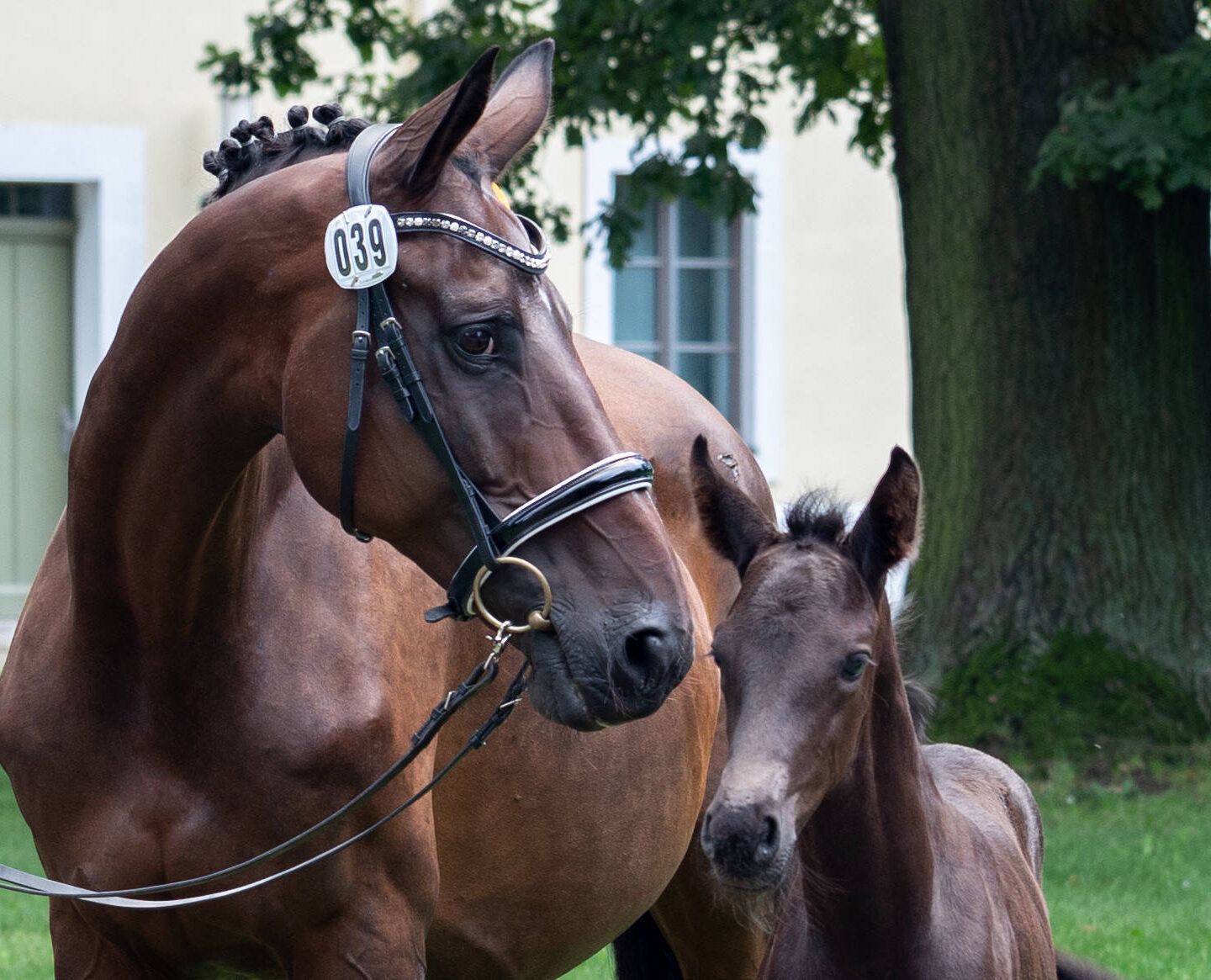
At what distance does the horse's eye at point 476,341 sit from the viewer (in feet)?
7.38

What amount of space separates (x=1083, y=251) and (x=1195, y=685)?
2062mm

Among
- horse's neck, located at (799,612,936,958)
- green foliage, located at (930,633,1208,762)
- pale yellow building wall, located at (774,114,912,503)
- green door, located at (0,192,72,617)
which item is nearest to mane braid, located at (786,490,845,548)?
horse's neck, located at (799,612,936,958)

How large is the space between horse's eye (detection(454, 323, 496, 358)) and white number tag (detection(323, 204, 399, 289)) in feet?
0.41

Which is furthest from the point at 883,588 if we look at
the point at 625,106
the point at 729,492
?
the point at 625,106

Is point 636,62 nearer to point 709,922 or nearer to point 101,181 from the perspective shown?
point 101,181

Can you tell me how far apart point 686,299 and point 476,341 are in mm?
10362

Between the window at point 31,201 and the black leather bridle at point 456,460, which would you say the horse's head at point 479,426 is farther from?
the window at point 31,201

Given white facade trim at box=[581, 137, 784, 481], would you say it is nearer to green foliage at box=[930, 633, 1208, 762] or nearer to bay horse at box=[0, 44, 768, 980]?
green foliage at box=[930, 633, 1208, 762]

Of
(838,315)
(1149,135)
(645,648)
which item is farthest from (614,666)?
(838,315)

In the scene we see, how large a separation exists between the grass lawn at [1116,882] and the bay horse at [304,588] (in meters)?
2.83

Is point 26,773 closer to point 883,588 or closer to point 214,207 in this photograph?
point 214,207

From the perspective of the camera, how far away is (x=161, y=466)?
2.51 meters

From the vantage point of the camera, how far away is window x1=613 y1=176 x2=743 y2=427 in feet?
40.7

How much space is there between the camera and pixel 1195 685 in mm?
7859
